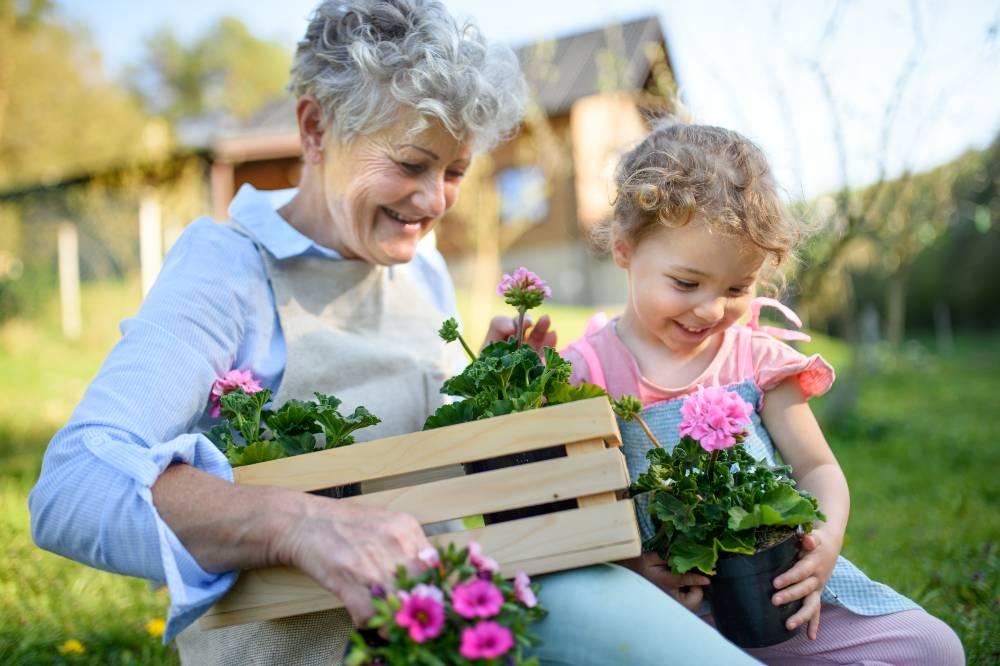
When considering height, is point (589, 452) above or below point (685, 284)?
below

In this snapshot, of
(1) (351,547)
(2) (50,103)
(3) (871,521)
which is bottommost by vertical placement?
(3) (871,521)

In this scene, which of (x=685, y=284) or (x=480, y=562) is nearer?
(x=480, y=562)

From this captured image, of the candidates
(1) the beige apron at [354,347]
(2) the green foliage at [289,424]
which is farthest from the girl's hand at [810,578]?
(1) the beige apron at [354,347]

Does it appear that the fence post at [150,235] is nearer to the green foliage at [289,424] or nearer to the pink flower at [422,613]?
A: the green foliage at [289,424]

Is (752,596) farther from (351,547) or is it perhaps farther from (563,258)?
(563,258)

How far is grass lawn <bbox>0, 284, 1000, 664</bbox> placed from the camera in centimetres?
280

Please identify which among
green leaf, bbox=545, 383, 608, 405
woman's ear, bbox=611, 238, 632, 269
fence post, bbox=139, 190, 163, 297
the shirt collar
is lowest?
green leaf, bbox=545, 383, 608, 405

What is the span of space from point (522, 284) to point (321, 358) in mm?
596

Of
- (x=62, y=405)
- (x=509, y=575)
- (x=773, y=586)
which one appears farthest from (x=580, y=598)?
(x=62, y=405)

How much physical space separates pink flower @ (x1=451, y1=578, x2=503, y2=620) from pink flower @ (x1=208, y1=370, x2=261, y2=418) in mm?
881

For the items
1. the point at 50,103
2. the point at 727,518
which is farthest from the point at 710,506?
the point at 50,103

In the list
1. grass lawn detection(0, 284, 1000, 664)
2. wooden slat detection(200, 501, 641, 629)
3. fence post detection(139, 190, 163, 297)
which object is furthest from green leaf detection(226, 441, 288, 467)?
fence post detection(139, 190, 163, 297)

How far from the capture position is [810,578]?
1734 millimetres

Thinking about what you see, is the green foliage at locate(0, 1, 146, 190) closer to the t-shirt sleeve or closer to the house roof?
the house roof
